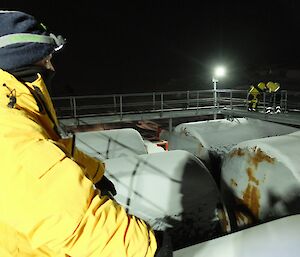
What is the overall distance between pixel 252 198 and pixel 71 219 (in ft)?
16.7

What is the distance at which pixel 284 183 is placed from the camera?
479 centimetres

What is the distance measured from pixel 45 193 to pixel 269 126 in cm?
1000

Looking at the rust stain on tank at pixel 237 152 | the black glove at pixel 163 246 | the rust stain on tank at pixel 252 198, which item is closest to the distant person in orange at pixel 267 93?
the rust stain on tank at pixel 237 152

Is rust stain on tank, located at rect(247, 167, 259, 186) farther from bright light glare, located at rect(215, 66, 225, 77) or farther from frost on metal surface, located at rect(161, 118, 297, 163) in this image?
bright light glare, located at rect(215, 66, 225, 77)

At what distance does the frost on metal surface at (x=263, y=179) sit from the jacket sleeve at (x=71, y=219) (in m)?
4.24

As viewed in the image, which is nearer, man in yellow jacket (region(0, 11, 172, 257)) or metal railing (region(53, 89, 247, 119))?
man in yellow jacket (region(0, 11, 172, 257))

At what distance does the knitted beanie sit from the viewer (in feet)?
3.80

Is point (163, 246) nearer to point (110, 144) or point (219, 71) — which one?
point (110, 144)

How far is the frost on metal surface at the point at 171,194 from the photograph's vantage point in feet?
16.7

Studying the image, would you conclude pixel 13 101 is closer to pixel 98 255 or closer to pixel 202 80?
pixel 98 255

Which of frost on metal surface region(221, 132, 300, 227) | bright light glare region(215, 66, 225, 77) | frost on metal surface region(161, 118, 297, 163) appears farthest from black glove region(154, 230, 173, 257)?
bright light glare region(215, 66, 225, 77)

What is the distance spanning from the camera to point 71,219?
3.20 ft

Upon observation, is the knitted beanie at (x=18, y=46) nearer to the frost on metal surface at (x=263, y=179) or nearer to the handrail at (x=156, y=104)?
the frost on metal surface at (x=263, y=179)

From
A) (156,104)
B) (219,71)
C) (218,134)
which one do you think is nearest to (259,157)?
(218,134)
